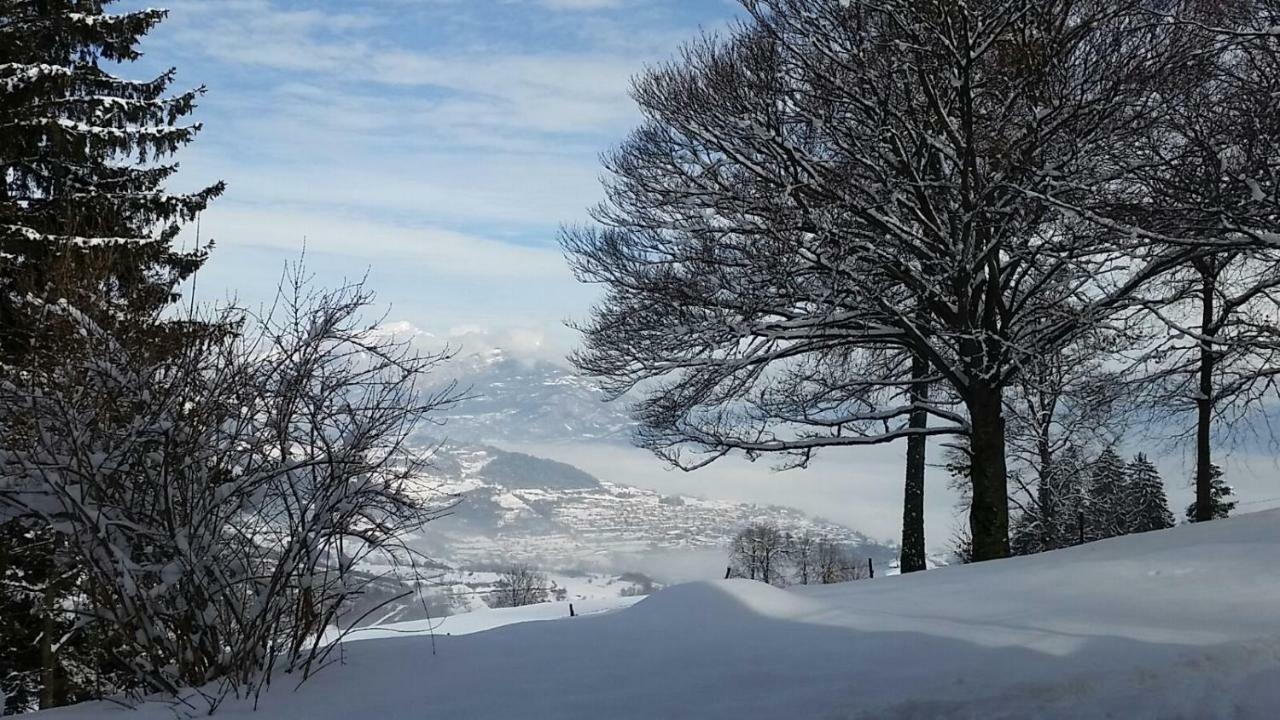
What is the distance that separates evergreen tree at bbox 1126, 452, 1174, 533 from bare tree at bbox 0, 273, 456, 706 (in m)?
29.9

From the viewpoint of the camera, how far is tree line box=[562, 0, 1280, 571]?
9.42 metres

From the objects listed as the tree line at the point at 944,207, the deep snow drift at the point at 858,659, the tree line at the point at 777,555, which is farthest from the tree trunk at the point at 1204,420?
the tree line at the point at 777,555

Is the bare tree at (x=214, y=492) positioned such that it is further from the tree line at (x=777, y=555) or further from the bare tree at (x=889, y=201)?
the tree line at (x=777, y=555)

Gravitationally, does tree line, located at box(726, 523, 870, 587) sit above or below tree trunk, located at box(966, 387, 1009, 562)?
below

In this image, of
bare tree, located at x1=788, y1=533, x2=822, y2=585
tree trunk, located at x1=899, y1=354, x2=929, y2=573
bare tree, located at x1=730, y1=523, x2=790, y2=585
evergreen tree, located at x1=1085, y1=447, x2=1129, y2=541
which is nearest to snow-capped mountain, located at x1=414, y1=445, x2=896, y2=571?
bare tree, located at x1=788, y1=533, x2=822, y2=585

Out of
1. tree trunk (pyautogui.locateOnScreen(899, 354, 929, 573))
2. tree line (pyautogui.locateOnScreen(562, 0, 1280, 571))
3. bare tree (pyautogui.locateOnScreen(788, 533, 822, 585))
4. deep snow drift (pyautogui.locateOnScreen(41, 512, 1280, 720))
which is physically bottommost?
bare tree (pyautogui.locateOnScreen(788, 533, 822, 585))

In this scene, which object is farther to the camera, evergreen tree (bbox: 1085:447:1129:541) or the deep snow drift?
evergreen tree (bbox: 1085:447:1129:541)

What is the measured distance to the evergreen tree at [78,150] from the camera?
11.4 metres

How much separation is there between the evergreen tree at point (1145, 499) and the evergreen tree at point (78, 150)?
29145mm

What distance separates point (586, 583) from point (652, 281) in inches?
3618

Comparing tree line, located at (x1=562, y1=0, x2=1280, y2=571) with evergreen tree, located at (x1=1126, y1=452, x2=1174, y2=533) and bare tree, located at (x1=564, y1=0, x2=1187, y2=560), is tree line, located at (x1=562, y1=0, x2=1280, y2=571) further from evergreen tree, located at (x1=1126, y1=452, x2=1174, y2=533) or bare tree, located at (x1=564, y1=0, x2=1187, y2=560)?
→ evergreen tree, located at (x1=1126, y1=452, x2=1174, y2=533)

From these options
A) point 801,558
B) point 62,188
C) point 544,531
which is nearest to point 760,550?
point 801,558

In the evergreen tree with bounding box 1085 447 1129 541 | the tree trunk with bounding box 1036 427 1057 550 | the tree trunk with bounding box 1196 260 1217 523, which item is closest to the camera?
the tree trunk with bounding box 1196 260 1217 523

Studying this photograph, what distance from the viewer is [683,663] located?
5.19 metres
